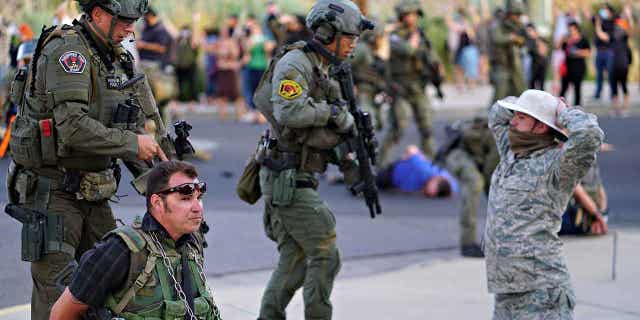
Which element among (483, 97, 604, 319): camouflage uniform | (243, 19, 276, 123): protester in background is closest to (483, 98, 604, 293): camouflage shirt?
(483, 97, 604, 319): camouflage uniform

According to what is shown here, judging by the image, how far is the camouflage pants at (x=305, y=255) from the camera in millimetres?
6316

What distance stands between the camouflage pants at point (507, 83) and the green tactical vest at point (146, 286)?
10.4m

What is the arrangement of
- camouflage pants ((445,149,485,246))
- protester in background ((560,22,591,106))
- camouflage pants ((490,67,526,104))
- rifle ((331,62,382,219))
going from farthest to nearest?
protester in background ((560,22,591,106)), camouflage pants ((490,67,526,104)), camouflage pants ((445,149,485,246)), rifle ((331,62,382,219))

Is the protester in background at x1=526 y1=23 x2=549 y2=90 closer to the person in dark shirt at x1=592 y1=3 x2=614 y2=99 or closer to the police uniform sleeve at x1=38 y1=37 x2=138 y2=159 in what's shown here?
the person in dark shirt at x1=592 y1=3 x2=614 y2=99

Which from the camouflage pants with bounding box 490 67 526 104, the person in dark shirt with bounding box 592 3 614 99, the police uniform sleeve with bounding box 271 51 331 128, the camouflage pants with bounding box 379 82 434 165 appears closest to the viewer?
the police uniform sleeve with bounding box 271 51 331 128

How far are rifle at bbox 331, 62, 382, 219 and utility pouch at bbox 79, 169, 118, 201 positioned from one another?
1.60 meters

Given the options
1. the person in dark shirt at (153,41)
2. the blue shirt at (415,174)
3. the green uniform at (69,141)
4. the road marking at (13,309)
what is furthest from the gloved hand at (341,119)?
the person in dark shirt at (153,41)

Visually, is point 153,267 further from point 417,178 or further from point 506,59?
point 506,59

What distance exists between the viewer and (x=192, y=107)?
21203 millimetres

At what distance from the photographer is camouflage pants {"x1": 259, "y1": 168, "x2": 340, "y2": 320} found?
632 centimetres

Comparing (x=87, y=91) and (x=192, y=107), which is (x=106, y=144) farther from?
(x=192, y=107)

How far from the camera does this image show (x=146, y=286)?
13.9 feet

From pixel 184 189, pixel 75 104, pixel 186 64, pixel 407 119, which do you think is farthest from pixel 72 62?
pixel 186 64

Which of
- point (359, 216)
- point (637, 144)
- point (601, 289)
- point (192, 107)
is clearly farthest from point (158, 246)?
point (192, 107)
